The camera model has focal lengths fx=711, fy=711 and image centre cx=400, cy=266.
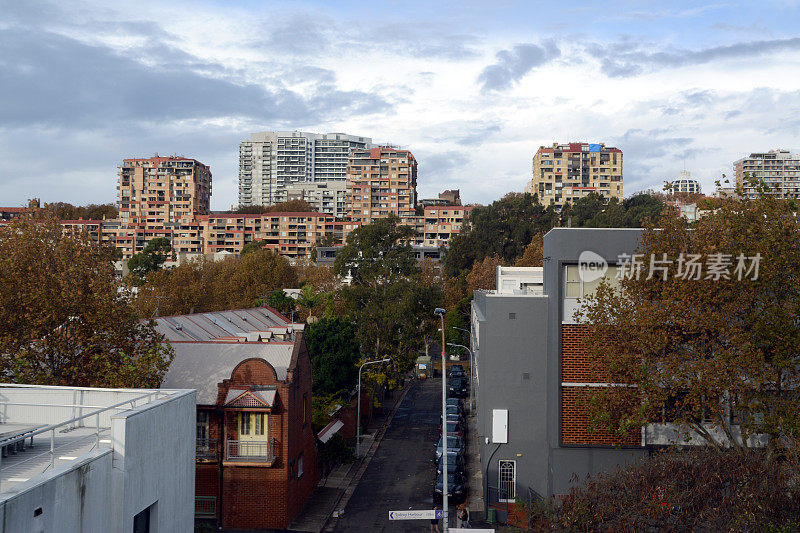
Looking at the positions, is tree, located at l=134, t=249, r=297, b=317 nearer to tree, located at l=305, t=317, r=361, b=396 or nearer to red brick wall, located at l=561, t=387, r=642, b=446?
tree, located at l=305, t=317, r=361, b=396

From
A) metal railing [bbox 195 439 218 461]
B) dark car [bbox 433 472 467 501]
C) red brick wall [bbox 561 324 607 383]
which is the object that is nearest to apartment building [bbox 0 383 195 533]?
metal railing [bbox 195 439 218 461]

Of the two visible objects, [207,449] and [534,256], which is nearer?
[207,449]

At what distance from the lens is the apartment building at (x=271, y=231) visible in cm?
17062

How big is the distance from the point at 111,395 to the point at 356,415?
3131 centimetres

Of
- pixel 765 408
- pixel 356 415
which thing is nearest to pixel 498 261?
pixel 356 415

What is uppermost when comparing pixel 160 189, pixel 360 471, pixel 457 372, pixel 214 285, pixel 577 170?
pixel 577 170

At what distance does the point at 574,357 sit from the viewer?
28.7m

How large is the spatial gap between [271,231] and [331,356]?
130 meters

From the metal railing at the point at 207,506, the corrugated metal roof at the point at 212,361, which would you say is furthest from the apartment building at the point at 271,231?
the metal railing at the point at 207,506

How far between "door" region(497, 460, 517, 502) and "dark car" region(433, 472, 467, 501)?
2.65 metres

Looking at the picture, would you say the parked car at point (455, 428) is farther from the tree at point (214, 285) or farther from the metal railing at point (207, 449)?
the tree at point (214, 285)

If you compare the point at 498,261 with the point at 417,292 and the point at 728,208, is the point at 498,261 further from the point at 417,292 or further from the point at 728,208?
the point at 728,208

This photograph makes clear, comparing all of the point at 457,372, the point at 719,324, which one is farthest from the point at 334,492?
the point at 457,372

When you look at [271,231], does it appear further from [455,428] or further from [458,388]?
[455,428]
